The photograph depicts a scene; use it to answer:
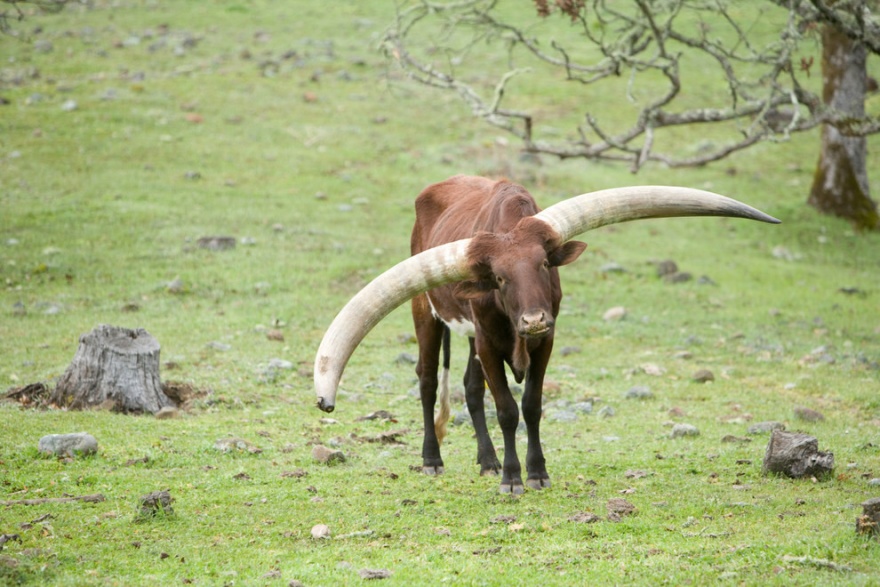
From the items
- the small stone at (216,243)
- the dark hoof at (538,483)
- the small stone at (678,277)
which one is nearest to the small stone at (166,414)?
the dark hoof at (538,483)

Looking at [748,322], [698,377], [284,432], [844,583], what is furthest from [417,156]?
[844,583]

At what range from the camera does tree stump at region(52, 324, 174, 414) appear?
9484 mm

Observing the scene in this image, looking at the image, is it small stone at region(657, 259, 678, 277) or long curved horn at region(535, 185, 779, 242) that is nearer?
long curved horn at region(535, 185, 779, 242)

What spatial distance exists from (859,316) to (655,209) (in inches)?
364

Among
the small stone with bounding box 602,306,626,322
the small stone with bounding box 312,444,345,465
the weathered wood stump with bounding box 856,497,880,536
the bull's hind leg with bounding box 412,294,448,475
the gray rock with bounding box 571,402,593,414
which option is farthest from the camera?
the small stone with bounding box 602,306,626,322

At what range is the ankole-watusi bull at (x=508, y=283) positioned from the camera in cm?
670

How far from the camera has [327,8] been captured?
35.7 m

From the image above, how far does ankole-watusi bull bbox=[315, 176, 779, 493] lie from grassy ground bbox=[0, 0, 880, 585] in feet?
2.22

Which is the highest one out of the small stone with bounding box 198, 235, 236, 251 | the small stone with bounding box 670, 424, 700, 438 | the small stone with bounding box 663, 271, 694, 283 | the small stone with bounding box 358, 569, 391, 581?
the small stone with bounding box 358, 569, 391, 581

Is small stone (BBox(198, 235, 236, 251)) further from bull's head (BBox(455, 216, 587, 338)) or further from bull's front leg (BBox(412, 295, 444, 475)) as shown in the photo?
bull's head (BBox(455, 216, 587, 338))

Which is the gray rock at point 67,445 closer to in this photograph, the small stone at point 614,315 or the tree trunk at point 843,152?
the small stone at point 614,315

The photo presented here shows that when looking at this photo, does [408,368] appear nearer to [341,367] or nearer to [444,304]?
[444,304]

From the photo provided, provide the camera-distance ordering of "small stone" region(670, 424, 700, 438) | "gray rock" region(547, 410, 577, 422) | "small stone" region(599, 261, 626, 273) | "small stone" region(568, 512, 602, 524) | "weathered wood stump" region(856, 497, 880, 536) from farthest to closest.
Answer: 1. "small stone" region(599, 261, 626, 273)
2. "gray rock" region(547, 410, 577, 422)
3. "small stone" region(670, 424, 700, 438)
4. "small stone" region(568, 512, 602, 524)
5. "weathered wood stump" region(856, 497, 880, 536)

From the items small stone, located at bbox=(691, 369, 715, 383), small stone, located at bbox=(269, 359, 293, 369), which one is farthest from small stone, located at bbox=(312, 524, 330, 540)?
small stone, located at bbox=(691, 369, 715, 383)
